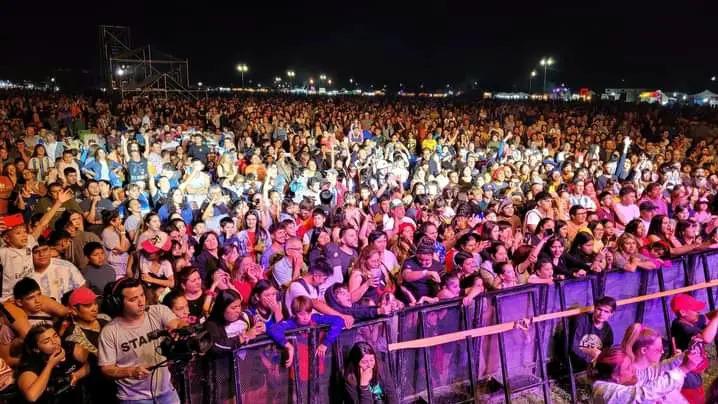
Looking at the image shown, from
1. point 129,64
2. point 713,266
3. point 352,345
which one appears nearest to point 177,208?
point 352,345

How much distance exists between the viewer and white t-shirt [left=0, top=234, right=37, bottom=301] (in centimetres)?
455

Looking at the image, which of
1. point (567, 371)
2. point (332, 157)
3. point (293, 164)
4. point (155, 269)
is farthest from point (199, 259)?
point (332, 157)

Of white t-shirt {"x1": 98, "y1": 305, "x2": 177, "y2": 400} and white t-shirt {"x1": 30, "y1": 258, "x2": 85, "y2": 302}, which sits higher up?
white t-shirt {"x1": 30, "y1": 258, "x2": 85, "y2": 302}

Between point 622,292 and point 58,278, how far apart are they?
5.37 metres

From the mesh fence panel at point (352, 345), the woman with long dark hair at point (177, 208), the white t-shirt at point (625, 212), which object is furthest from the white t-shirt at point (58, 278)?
the white t-shirt at point (625, 212)

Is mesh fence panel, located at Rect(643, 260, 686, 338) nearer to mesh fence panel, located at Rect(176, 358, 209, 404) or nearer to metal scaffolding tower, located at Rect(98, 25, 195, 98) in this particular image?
mesh fence panel, located at Rect(176, 358, 209, 404)

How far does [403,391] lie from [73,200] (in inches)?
193

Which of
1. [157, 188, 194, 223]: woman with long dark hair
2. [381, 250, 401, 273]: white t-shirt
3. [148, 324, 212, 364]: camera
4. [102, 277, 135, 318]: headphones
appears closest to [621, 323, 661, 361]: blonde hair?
[381, 250, 401, 273]: white t-shirt

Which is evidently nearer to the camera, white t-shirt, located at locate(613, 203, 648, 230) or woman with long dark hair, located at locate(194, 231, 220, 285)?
woman with long dark hair, located at locate(194, 231, 220, 285)

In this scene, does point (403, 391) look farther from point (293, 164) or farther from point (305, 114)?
point (305, 114)

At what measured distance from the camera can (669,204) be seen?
8617 mm

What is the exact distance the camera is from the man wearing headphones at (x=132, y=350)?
10.5 ft

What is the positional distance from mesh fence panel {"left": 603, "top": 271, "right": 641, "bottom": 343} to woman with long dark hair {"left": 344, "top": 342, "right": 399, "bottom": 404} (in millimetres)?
2623

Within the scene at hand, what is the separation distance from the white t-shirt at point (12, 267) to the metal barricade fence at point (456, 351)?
2.15 m
